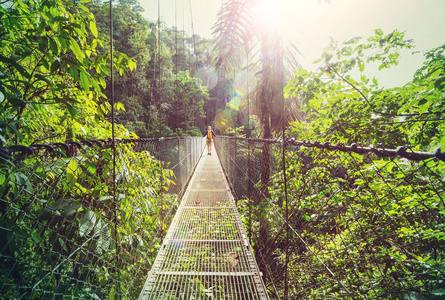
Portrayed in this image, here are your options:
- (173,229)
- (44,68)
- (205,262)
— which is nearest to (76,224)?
(44,68)

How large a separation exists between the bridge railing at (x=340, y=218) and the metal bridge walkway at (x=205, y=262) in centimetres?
23

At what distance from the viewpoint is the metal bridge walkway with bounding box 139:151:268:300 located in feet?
4.59

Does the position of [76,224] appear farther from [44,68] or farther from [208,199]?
[208,199]

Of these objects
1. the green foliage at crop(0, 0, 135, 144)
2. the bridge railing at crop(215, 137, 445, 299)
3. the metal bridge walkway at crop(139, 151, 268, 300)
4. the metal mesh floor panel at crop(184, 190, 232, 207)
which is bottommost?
the metal bridge walkway at crop(139, 151, 268, 300)

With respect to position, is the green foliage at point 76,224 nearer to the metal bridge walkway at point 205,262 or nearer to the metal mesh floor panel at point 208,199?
the metal bridge walkway at point 205,262

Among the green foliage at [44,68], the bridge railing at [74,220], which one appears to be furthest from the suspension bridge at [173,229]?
the green foliage at [44,68]

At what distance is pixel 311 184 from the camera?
222cm

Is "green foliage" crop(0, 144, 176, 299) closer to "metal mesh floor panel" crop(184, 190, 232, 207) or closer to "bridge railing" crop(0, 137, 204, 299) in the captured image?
"bridge railing" crop(0, 137, 204, 299)

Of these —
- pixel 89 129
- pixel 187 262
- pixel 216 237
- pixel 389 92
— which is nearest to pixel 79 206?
pixel 89 129

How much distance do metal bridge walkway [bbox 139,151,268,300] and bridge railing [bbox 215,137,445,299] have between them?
0.75ft

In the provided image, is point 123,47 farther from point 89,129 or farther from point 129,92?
point 89,129

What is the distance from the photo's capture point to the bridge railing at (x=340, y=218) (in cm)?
96

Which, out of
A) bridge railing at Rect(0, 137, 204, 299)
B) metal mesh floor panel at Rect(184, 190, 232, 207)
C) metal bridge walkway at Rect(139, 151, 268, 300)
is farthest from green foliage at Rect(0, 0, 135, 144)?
metal mesh floor panel at Rect(184, 190, 232, 207)

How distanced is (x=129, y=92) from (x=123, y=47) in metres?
3.62
